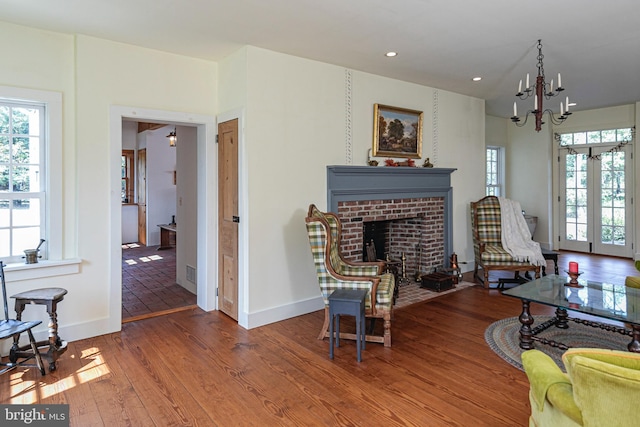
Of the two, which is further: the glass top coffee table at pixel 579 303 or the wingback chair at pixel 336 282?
the wingback chair at pixel 336 282

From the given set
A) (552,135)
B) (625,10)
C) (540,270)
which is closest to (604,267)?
(540,270)

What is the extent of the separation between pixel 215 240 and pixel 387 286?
196 cm

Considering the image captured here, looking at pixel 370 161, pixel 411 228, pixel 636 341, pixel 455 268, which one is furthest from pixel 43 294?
pixel 455 268

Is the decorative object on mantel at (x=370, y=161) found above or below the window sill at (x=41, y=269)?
above

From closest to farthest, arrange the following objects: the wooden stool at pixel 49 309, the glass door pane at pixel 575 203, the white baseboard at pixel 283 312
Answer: the wooden stool at pixel 49 309 → the white baseboard at pixel 283 312 → the glass door pane at pixel 575 203

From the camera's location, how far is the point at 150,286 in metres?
5.38

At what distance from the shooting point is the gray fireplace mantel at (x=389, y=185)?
4.47m

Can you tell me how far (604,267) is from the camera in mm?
6344

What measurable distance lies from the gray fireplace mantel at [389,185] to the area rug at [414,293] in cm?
76

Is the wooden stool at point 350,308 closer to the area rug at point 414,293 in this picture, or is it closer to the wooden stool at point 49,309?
the area rug at point 414,293

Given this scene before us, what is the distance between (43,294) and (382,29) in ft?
11.4

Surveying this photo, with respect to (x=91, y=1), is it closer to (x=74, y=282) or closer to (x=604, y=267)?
(x=74, y=282)

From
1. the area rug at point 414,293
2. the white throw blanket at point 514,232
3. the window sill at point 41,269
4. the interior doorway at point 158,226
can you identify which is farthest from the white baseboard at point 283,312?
the white throw blanket at point 514,232

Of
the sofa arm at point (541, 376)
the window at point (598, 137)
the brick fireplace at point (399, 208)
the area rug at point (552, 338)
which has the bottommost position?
the area rug at point (552, 338)
